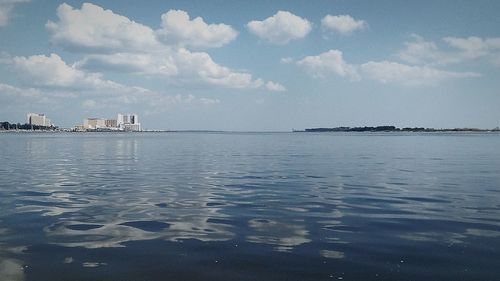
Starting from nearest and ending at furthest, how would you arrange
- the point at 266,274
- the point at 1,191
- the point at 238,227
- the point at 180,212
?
the point at 266,274
the point at 238,227
the point at 180,212
the point at 1,191

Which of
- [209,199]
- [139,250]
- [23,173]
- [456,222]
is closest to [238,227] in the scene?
[139,250]

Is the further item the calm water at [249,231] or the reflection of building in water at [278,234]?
the reflection of building in water at [278,234]

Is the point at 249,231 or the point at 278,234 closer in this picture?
the point at 278,234

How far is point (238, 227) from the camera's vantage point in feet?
56.3

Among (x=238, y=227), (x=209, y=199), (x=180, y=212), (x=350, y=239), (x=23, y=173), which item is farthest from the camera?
(x=23, y=173)

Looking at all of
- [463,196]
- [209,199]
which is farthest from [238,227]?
[463,196]

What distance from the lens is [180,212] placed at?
67.0 ft

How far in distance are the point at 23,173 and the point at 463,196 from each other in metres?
37.0

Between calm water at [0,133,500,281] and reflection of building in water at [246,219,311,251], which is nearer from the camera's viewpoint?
calm water at [0,133,500,281]

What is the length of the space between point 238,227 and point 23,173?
99.4 ft

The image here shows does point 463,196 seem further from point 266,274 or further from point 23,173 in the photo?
point 23,173

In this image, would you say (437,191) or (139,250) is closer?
(139,250)

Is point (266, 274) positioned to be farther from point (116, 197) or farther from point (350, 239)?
point (116, 197)

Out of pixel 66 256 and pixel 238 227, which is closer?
pixel 66 256
